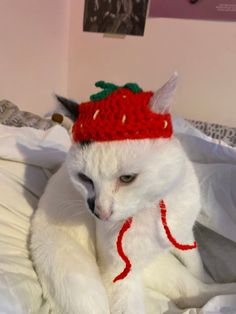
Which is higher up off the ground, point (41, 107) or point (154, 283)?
point (41, 107)

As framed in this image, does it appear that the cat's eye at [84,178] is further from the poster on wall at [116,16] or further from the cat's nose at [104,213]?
the poster on wall at [116,16]

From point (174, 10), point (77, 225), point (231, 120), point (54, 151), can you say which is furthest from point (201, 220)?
point (174, 10)

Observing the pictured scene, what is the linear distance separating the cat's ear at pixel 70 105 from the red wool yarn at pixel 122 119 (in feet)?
0.15

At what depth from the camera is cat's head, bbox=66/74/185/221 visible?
501 millimetres

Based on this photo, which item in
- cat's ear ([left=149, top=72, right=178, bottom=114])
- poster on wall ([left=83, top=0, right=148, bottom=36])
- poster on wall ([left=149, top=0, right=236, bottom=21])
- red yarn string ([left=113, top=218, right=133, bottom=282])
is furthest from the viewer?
poster on wall ([left=83, top=0, right=148, bottom=36])

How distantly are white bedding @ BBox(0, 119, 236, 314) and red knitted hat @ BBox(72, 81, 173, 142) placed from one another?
11.1 inches

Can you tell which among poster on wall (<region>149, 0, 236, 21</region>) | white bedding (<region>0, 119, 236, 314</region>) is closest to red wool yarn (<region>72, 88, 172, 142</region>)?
white bedding (<region>0, 119, 236, 314</region>)

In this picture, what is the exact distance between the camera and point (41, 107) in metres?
1.46

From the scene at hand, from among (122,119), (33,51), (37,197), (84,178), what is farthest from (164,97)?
(33,51)

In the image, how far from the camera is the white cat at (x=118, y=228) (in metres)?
0.51

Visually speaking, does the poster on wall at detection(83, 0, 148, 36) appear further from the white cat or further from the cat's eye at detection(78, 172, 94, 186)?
the cat's eye at detection(78, 172, 94, 186)

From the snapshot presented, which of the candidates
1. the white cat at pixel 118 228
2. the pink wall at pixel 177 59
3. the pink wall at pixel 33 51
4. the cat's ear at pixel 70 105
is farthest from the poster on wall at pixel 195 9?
the cat's ear at pixel 70 105

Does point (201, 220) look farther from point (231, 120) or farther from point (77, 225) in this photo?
point (231, 120)

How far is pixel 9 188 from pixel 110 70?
2.73 feet
